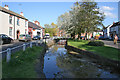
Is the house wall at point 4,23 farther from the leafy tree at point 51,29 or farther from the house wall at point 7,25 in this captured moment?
the leafy tree at point 51,29

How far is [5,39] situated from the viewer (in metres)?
16.6

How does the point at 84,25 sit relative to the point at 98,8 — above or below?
below

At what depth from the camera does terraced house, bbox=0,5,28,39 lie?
24.4 metres

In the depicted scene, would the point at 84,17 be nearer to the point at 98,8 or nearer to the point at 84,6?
the point at 84,6

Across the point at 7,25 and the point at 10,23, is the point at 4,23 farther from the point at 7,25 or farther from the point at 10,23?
the point at 10,23

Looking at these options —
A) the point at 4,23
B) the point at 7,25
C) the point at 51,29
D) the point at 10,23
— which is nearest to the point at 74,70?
the point at 4,23

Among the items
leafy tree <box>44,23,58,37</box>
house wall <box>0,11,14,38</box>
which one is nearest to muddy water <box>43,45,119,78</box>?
house wall <box>0,11,14,38</box>

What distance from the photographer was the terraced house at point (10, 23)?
24366mm

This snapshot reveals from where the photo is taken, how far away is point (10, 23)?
2769 cm

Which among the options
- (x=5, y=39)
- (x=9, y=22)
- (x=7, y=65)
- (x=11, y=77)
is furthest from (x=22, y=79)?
(x=9, y=22)

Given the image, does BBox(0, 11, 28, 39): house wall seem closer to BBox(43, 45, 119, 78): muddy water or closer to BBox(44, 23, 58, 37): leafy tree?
BBox(43, 45, 119, 78): muddy water

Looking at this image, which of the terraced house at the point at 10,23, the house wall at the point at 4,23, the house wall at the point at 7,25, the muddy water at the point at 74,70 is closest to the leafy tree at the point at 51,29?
the terraced house at the point at 10,23

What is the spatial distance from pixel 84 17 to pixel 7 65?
21.9m

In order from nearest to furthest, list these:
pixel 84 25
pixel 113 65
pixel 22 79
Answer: pixel 22 79 < pixel 113 65 < pixel 84 25
